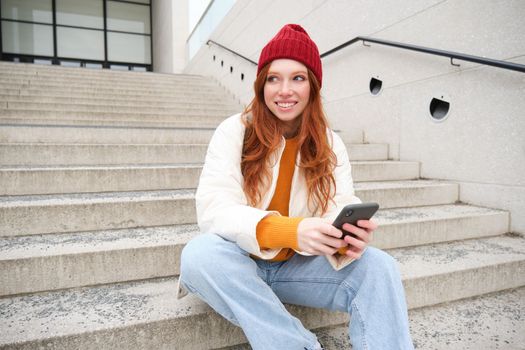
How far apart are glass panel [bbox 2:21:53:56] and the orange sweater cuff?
48.7 ft

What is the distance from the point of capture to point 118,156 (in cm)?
239

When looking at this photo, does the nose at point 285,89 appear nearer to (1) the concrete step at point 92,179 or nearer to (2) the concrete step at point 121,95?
(1) the concrete step at point 92,179

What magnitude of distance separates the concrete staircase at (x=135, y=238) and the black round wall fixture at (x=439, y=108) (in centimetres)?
45

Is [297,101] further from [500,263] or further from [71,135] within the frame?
[71,135]

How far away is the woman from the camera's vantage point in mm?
970

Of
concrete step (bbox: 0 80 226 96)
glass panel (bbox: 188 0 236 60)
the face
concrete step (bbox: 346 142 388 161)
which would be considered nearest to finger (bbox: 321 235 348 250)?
the face

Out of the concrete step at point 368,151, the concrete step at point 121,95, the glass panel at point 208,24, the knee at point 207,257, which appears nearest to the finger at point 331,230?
the knee at point 207,257

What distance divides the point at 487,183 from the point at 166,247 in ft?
7.35

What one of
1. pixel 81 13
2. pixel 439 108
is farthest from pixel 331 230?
pixel 81 13

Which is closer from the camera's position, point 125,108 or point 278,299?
point 278,299

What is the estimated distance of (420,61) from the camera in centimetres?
282

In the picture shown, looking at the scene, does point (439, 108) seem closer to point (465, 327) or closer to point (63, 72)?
point (465, 327)

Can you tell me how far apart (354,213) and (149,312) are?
0.84 m

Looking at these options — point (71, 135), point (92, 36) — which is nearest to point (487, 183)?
point (71, 135)
